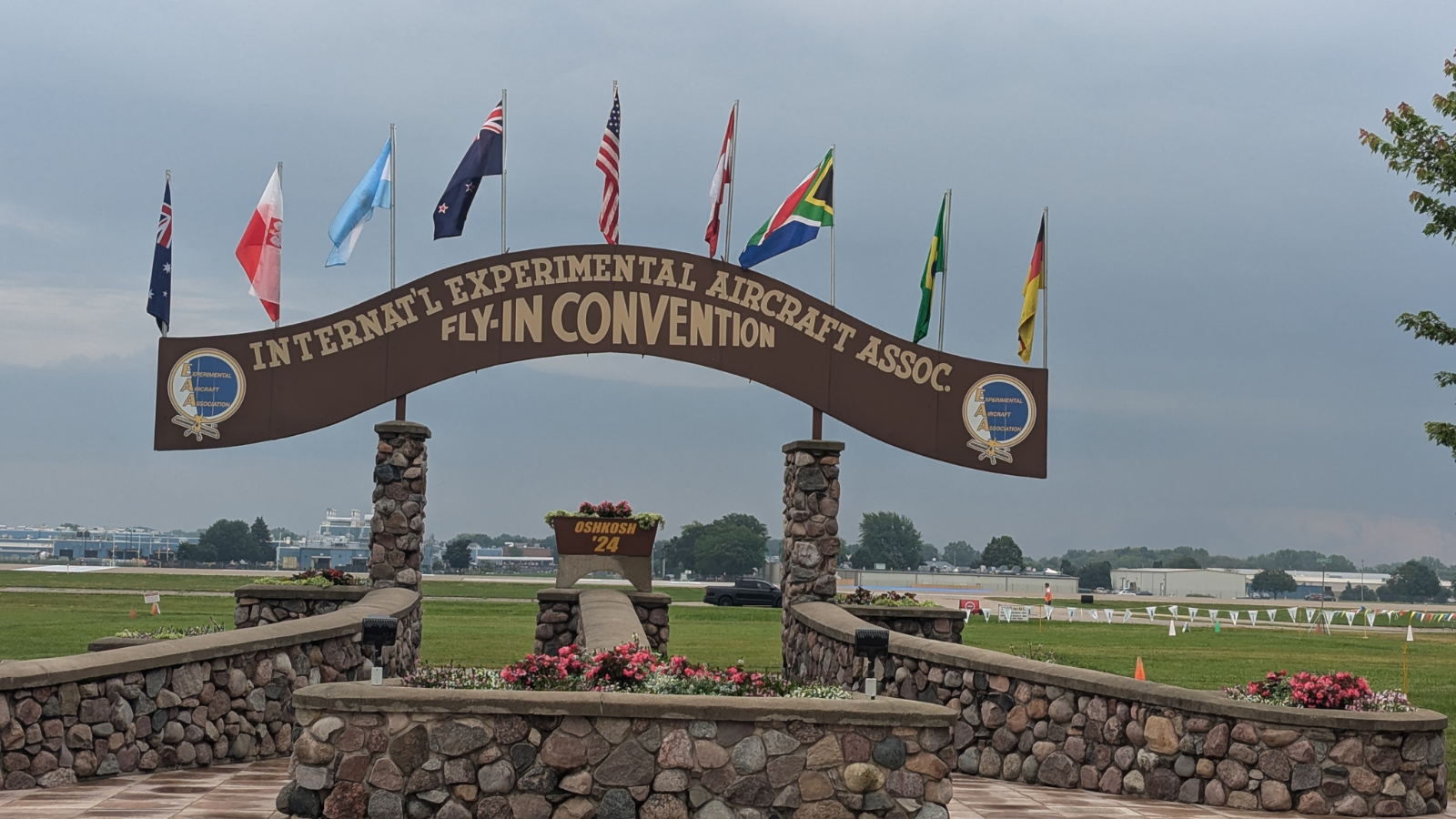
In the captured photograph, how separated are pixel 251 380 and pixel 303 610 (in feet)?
11.1

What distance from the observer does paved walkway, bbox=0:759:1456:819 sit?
30.6 feet

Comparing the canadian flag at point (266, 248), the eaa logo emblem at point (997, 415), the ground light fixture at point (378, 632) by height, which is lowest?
the ground light fixture at point (378, 632)

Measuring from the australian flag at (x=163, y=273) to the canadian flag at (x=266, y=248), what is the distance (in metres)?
1.03

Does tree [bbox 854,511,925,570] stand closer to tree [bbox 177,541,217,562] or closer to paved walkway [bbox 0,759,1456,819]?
tree [bbox 177,541,217,562]

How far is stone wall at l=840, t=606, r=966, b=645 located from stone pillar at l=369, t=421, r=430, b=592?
6140 millimetres

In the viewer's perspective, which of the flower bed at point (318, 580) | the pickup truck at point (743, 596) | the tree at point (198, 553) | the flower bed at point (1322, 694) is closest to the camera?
the flower bed at point (1322, 694)

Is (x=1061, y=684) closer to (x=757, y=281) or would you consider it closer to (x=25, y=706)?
(x=757, y=281)

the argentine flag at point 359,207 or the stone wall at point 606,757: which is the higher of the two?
the argentine flag at point 359,207

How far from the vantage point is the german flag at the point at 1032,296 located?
762 inches

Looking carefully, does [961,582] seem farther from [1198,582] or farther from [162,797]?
[162,797]

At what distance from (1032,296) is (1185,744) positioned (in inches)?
363

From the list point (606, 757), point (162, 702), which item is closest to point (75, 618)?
point (162, 702)

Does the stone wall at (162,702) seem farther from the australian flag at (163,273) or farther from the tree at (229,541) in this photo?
the tree at (229,541)

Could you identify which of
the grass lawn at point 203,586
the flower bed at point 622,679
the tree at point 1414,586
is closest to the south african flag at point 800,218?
the flower bed at point 622,679
